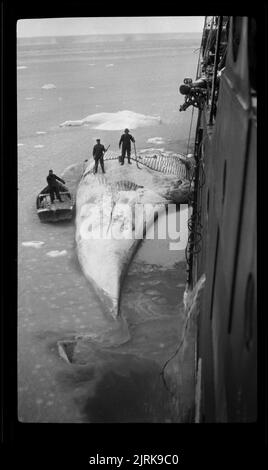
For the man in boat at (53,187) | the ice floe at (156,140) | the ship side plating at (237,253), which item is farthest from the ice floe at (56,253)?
the ship side plating at (237,253)

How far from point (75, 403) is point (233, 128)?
13.4 ft

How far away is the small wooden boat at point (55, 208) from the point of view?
11.1 m

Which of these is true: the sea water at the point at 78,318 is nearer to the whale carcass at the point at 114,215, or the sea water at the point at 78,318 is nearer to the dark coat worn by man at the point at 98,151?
the whale carcass at the point at 114,215

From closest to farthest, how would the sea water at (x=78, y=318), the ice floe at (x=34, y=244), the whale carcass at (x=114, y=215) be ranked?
1. the sea water at (x=78, y=318)
2. the whale carcass at (x=114, y=215)
3. the ice floe at (x=34, y=244)

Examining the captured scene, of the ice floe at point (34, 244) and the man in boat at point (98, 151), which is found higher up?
the man in boat at point (98, 151)

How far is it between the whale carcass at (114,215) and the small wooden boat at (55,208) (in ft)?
0.69

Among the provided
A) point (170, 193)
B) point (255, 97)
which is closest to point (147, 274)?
point (170, 193)

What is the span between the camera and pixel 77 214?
11.0 m

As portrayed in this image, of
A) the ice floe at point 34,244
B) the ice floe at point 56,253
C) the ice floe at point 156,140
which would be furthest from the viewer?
the ice floe at point 156,140

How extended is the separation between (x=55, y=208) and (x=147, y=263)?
115 inches

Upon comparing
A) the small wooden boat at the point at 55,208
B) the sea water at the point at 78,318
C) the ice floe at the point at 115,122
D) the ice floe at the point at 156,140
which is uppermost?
the ice floe at the point at 115,122

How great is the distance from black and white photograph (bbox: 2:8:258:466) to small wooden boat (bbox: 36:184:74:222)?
33 millimetres

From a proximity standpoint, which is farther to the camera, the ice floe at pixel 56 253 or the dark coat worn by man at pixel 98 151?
the ice floe at pixel 56 253
